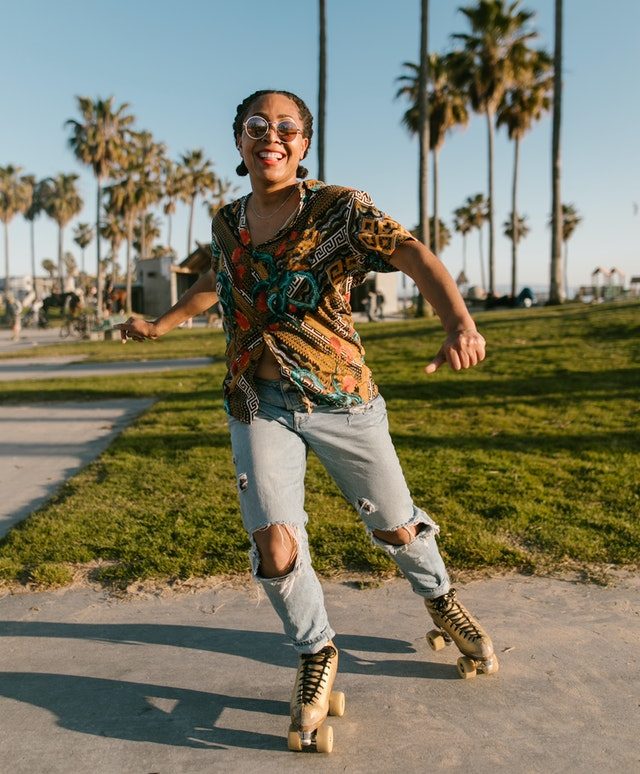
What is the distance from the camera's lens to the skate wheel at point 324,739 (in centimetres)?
238

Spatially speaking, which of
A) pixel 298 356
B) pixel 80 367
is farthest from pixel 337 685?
pixel 80 367

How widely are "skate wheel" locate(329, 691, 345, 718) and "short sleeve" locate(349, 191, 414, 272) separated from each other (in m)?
1.44

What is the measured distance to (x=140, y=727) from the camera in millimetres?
2572

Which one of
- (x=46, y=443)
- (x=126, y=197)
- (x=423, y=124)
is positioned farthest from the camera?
(x=126, y=197)

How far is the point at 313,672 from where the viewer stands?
2588 millimetres

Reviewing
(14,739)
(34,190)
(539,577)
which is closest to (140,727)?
(14,739)

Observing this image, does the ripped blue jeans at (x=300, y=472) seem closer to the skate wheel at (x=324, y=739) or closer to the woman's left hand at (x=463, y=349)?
the skate wheel at (x=324, y=739)

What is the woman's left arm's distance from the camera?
2301 millimetres

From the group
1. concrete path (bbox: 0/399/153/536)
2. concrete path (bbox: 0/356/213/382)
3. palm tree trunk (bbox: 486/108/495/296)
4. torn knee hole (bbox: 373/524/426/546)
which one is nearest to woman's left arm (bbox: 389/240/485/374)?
torn knee hole (bbox: 373/524/426/546)

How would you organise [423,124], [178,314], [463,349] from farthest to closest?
[423,124] → [178,314] → [463,349]

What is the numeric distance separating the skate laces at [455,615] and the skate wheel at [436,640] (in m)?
0.15

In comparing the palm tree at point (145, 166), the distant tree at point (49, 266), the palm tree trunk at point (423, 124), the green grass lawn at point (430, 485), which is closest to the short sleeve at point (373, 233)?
the green grass lawn at point (430, 485)

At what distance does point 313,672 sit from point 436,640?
2.25 ft

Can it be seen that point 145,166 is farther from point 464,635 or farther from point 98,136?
point 464,635
